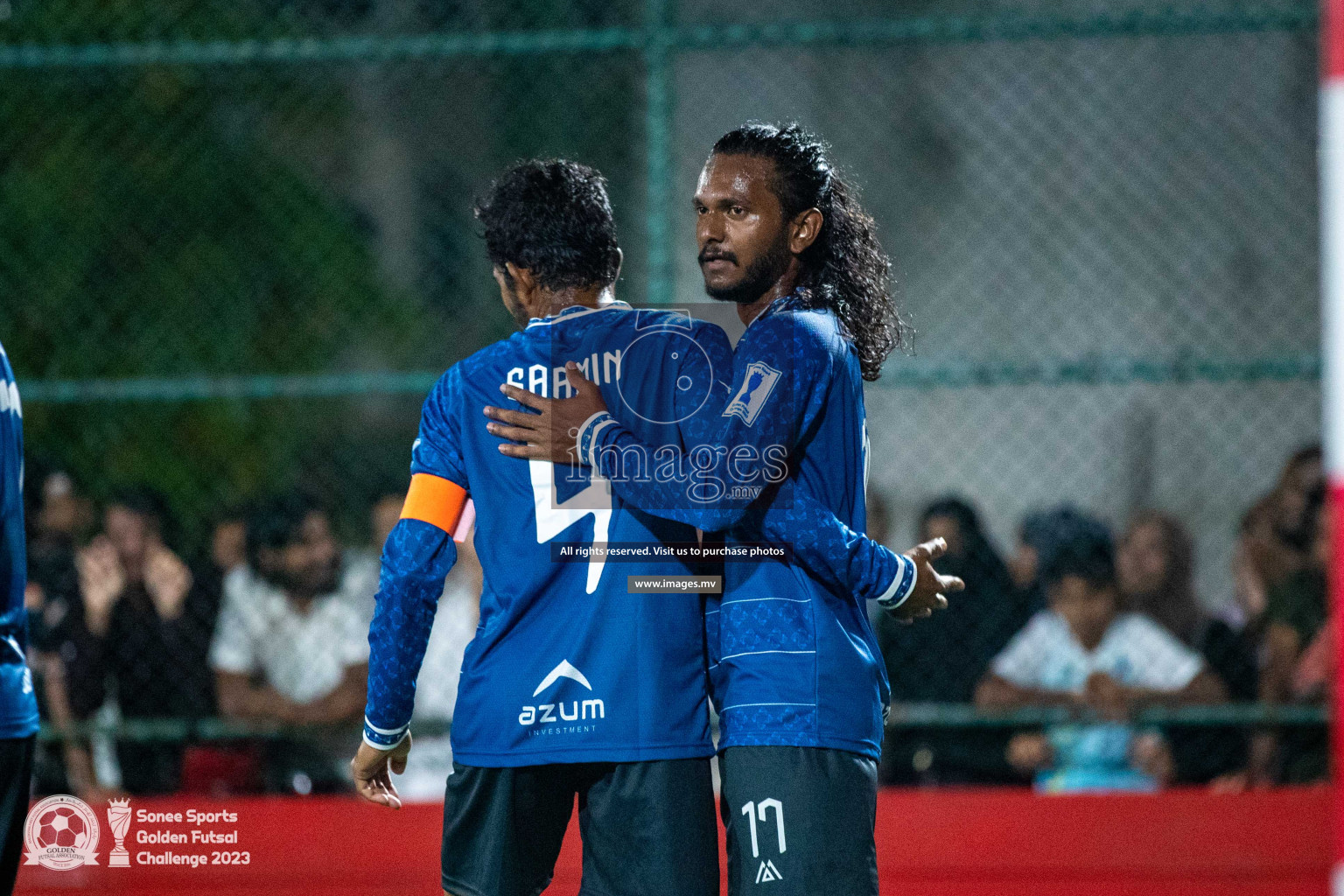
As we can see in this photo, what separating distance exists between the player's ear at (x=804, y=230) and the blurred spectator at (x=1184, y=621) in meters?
2.74

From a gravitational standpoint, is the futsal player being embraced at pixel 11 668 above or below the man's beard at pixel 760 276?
below

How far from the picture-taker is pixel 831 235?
2.43 meters

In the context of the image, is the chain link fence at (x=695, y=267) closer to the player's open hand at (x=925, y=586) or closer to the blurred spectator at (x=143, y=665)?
the blurred spectator at (x=143, y=665)

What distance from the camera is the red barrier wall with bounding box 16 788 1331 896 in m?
3.60

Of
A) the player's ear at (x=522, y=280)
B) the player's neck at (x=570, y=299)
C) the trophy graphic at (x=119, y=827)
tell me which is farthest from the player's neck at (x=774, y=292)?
the trophy graphic at (x=119, y=827)

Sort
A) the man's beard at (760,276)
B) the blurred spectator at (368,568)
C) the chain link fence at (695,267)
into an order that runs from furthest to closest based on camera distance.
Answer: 1. the blurred spectator at (368,568)
2. the chain link fence at (695,267)
3. the man's beard at (760,276)

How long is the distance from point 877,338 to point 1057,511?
2451 mm

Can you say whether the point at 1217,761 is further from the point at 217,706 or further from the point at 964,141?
the point at 964,141

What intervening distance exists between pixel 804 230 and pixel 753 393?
14.5 inches

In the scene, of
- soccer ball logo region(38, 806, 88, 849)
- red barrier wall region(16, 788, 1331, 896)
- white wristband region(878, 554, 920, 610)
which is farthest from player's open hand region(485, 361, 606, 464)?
soccer ball logo region(38, 806, 88, 849)

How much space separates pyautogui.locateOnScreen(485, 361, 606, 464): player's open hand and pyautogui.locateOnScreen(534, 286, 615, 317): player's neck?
18 cm

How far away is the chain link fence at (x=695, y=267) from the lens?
443 centimetres

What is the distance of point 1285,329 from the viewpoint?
6.93m

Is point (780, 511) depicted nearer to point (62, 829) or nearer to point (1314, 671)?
point (62, 829)
